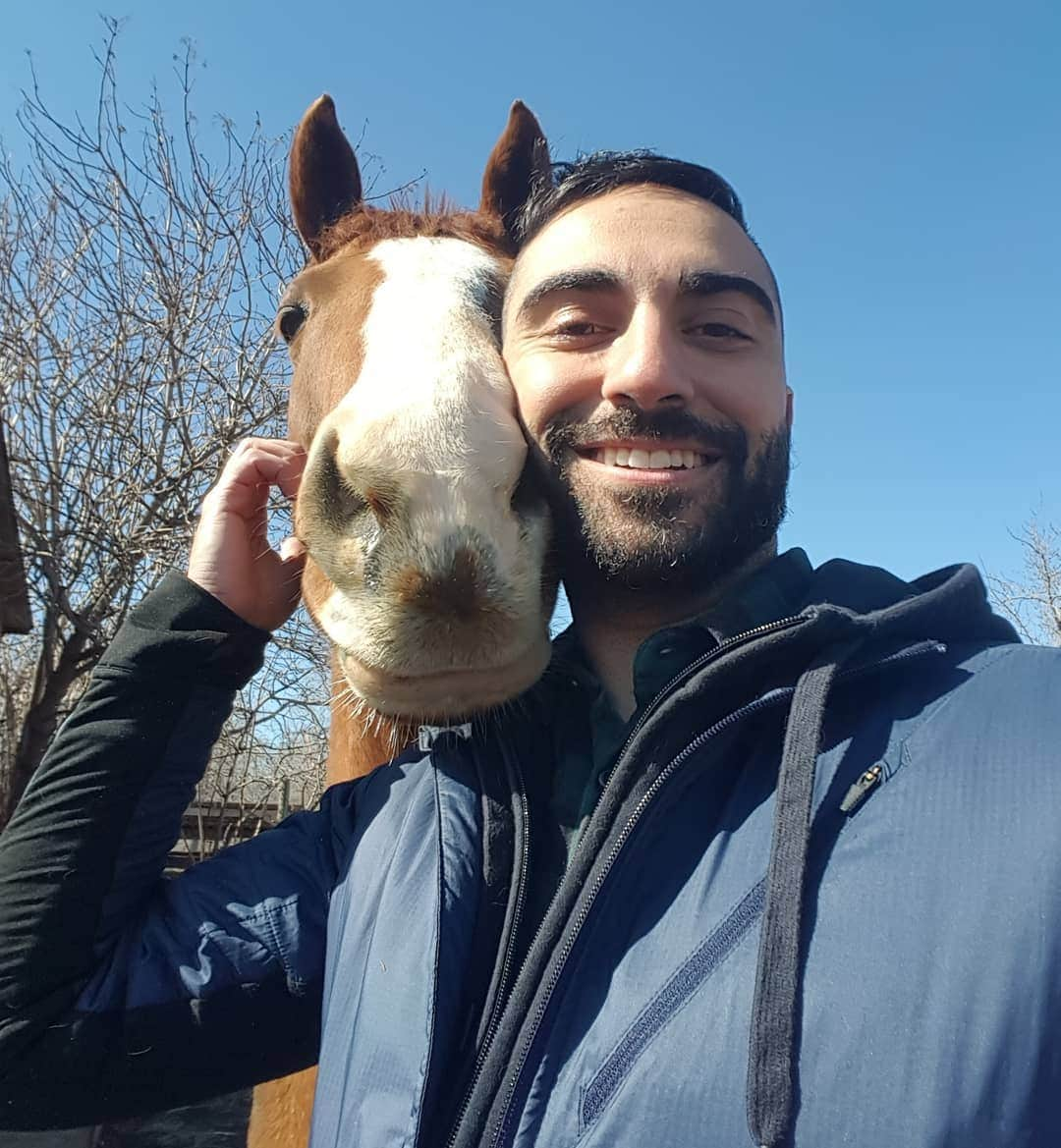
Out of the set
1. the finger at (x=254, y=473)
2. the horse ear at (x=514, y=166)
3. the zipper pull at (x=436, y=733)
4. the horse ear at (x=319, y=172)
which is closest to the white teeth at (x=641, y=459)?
the zipper pull at (x=436, y=733)

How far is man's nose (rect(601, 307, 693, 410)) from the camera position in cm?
137

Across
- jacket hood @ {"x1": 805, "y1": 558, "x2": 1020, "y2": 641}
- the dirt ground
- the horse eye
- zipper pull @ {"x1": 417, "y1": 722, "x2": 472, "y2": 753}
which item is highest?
the horse eye

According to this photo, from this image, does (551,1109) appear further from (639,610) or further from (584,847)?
(639,610)

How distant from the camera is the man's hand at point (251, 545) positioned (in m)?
1.71

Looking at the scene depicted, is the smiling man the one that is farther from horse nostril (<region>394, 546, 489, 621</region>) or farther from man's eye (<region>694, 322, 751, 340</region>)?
horse nostril (<region>394, 546, 489, 621</region>)

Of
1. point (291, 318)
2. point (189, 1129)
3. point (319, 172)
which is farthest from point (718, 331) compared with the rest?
point (189, 1129)

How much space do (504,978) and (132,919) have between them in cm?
81

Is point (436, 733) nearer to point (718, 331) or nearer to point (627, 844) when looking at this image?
point (627, 844)

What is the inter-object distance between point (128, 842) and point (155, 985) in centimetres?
A: 25

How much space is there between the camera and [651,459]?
55.1 inches

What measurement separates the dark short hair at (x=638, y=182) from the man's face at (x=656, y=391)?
111mm

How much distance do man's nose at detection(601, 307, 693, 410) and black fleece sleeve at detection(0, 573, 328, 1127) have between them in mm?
923

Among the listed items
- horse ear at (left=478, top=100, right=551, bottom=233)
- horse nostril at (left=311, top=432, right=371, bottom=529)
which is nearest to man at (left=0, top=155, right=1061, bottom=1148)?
horse nostril at (left=311, top=432, right=371, bottom=529)

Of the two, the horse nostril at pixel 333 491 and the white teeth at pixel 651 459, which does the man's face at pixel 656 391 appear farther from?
the horse nostril at pixel 333 491
